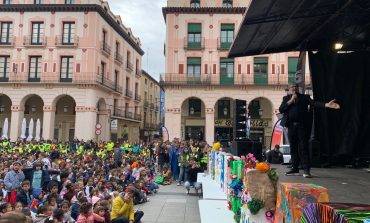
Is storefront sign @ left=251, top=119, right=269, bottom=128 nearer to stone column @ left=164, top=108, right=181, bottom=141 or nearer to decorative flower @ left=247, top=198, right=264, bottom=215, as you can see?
stone column @ left=164, top=108, right=181, bottom=141

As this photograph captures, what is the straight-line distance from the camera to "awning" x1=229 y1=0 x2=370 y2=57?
8.07 m

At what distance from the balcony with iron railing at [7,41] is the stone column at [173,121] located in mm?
17374

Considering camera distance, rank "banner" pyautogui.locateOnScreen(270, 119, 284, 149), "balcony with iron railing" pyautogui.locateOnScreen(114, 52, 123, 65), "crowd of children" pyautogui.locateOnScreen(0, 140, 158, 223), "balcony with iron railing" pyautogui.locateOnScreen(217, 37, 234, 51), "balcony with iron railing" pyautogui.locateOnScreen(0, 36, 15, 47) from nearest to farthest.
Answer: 1. "crowd of children" pyautogui.locateOnScreen(0, 140, 158, 223)
2. "banner" pyautogui.locateOnScreen(270, 119, 284, 149)
3. "balcony with iron railing" pyautogui.locateOnScreen(217, 37, 234, 51)
4. "balcony with iron railing" pyautogui.locateOnScreen(0, 36, 15, 47)
5. "balcony with iron railing" pyautogui.locateOnScreen(114, 52, 123, 65)

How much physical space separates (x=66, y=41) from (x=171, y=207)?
27.9m

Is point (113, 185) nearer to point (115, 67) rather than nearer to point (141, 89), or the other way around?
point (115, 67)

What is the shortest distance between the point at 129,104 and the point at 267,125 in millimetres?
21151

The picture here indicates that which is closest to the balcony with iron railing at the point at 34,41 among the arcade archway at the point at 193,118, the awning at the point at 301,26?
the arcade archway at the point at 193,118

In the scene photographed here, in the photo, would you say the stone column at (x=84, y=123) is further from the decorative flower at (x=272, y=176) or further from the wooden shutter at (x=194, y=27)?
the decorative flower at (x=272, y=176)

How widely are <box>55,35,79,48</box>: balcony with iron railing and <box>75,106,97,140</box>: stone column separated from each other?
20.3ft

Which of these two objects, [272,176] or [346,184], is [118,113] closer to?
[346,184]

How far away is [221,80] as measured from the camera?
36688 millimetres

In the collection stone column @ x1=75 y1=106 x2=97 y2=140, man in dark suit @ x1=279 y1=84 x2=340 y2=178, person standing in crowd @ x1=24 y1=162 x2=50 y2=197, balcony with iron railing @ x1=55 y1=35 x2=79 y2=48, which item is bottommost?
person standing in crowd @ x1=24 y1=162 x2=50 y2=197

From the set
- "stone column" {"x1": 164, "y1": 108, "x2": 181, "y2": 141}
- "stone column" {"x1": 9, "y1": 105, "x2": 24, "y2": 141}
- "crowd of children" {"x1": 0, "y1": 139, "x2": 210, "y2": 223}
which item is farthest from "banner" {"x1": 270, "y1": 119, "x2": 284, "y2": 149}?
"stone column" {"x1": 9, "y1": 105, "x2": 24, "y2": 141}

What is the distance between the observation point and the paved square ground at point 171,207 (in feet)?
46.9
